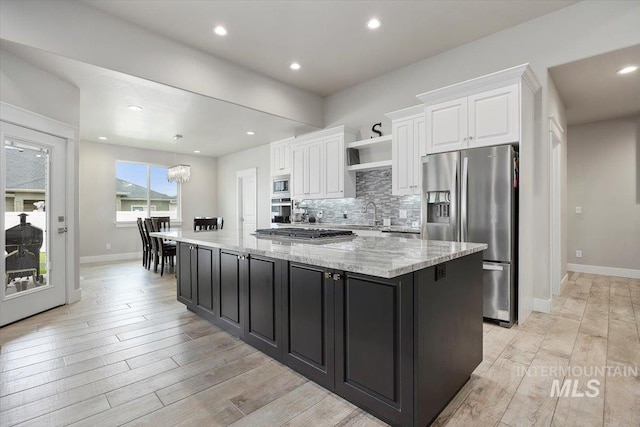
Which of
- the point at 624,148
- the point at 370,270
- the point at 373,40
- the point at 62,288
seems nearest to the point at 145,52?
the point at 373,40

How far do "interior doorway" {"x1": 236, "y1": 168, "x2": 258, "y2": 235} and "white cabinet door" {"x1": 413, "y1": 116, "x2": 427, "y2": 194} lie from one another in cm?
462

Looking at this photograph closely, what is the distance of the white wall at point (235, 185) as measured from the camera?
7.44 meters

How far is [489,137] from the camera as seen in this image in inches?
125

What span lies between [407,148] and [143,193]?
268 inches

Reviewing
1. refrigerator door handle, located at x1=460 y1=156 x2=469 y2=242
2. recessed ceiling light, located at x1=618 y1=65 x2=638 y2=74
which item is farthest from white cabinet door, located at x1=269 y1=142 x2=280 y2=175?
recessed ceiling light, located at x1=618 y1=65 x2=638 y2=74

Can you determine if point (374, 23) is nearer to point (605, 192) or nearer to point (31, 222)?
point (31, 222)

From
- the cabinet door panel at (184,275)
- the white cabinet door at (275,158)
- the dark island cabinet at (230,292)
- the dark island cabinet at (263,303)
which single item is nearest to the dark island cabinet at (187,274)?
the cabinet door panel at (184,275)

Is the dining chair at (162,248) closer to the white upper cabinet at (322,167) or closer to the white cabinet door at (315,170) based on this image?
the white upper cabinet at (322,167)

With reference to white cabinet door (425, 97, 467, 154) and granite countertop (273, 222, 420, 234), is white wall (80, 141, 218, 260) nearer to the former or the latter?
granite countertop (273, 222, 420, 234)

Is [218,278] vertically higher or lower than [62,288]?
higher

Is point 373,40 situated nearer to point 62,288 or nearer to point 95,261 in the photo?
point 62,288

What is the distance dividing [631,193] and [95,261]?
1042cm

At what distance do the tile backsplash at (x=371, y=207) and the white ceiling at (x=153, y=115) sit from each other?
1.54 meters

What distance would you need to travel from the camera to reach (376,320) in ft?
5.07
